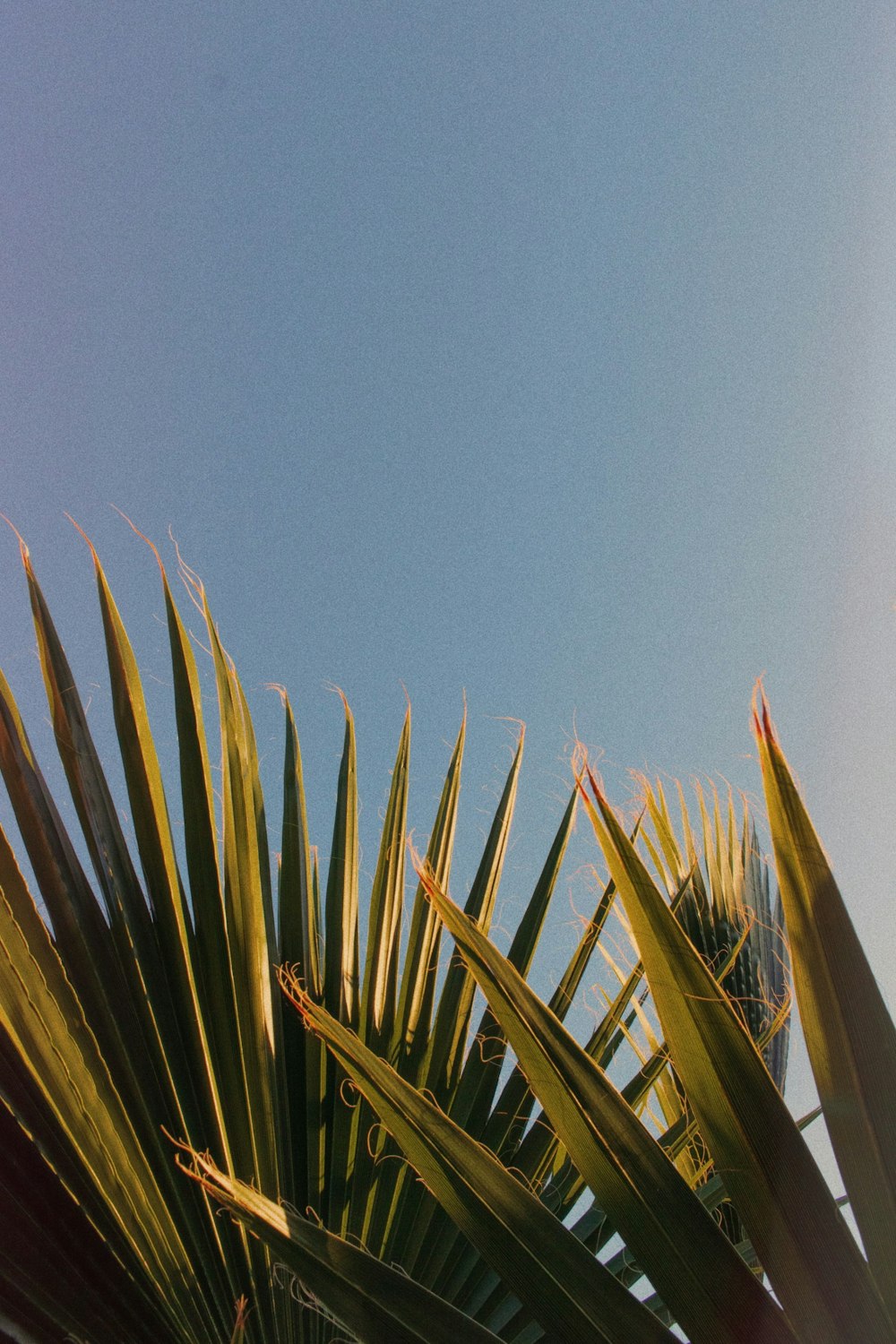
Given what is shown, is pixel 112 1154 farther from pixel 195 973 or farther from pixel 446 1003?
pixel 446 1003

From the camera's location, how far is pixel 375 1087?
80cm

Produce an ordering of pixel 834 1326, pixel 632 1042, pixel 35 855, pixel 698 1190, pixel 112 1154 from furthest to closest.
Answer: pixel 632 1042 → pixel 698 1190 → pixel 35 855 → pixel 112 1154 → pixel 834 1326

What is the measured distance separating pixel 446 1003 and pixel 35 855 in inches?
28.0

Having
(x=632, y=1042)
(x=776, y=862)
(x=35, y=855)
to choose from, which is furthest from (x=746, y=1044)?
(x=632, y=1042)

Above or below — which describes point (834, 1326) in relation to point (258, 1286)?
above

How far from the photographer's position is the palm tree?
2.17ft

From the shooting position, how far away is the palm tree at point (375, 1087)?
0.66 m

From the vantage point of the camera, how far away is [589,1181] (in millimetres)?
722

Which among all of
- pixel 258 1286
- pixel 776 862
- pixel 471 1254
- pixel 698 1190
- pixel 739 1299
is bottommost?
pixel 258 1286

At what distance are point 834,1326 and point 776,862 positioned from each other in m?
0.34

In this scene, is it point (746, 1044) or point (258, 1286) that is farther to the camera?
point (258, 1286)

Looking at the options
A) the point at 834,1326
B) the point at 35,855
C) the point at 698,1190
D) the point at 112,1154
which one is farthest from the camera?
the point at 698,1190

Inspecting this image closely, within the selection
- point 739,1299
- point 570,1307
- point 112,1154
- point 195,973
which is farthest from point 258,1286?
point 739,1299

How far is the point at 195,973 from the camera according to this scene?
1238mm
